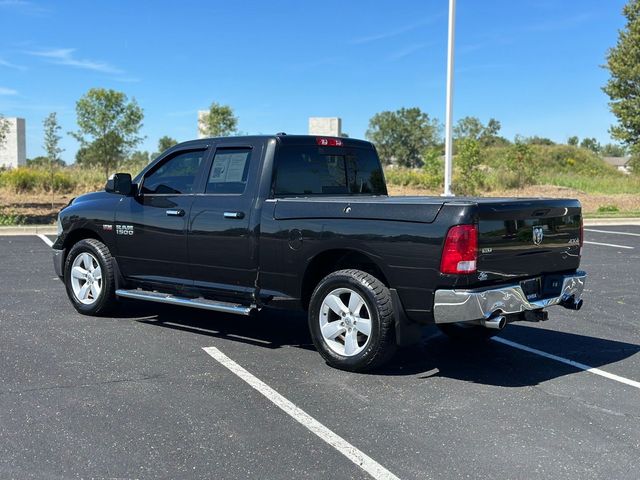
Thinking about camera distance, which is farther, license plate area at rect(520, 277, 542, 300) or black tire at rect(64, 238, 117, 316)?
black tire at rect(64, 238, 117, 316)

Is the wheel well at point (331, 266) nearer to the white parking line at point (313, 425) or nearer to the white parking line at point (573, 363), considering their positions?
the white parking line at point (313, 425)

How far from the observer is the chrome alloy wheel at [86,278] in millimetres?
7305

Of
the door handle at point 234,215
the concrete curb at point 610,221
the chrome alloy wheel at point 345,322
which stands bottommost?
the chrome alloy wheel at point 345,322

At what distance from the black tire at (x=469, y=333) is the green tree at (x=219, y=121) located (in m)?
27.7

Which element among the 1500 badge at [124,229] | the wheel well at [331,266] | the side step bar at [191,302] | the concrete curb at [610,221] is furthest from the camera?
the concrete curb at [610,221]

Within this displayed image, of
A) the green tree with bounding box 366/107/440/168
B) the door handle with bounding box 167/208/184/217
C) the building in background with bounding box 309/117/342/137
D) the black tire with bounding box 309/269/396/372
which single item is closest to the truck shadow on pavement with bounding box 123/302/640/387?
the black tire with bounding box 309/269/396/372

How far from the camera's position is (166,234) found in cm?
660

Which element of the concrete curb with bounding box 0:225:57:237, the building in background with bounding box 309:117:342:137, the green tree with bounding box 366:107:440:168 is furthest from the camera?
the green tree with bounding box 366:107:440:168

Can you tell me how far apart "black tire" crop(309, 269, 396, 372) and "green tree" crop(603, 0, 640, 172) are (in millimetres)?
26255

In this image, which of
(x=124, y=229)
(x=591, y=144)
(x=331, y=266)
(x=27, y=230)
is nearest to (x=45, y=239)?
(x=27, y=230)

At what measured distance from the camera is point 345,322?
17.7 ft

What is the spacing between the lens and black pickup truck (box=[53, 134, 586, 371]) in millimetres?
4902

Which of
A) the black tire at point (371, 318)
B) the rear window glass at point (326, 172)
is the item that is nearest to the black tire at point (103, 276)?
the rear window glass at point (326, 172)

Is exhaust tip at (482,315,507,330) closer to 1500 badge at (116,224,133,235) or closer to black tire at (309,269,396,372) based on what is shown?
black tire at (309,269,396,372)
